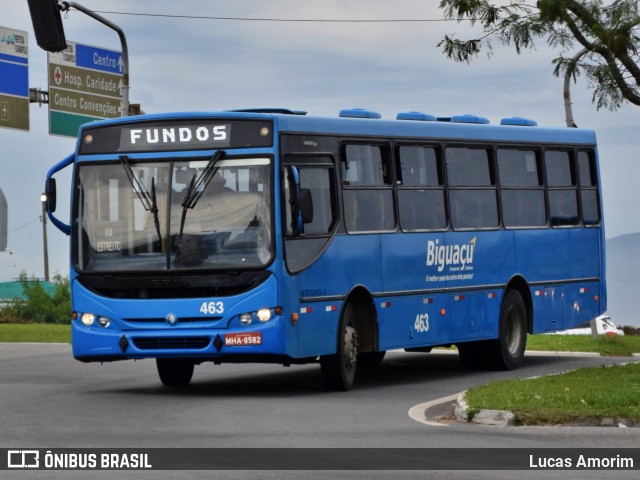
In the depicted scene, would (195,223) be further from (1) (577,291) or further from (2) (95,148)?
(1) (577,291)

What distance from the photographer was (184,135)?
19.0 meters

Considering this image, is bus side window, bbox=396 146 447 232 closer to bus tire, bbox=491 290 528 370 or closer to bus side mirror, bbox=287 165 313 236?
bus tire, bbox=491 290 528 370

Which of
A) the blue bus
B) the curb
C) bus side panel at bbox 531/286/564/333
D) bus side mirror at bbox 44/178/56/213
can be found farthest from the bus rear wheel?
the curb

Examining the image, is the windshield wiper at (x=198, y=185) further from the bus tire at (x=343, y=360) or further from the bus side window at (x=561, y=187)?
the bus side window at (x=561, y=187)

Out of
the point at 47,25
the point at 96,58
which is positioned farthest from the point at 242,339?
the point at 96,58

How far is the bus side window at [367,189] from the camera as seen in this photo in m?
20.1

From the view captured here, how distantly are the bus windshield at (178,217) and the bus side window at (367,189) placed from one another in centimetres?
182

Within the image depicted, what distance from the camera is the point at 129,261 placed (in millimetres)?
18812

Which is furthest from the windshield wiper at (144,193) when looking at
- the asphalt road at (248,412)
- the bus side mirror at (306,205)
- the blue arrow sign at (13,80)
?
the blue arrow sign at (13,80)

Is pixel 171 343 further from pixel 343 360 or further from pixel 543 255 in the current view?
pixel 543 255

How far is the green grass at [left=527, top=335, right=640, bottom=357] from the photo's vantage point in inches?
1133

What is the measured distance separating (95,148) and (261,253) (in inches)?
101

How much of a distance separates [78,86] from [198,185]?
21.7m

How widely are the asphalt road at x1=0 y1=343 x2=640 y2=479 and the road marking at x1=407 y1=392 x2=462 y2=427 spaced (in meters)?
0.14
